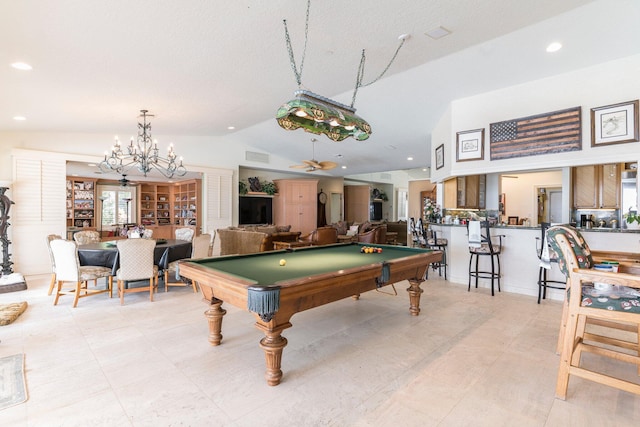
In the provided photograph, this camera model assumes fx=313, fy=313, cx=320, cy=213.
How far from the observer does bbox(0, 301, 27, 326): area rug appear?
3.38 metres

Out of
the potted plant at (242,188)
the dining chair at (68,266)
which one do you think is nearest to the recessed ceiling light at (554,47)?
the dining chair at (68,266)

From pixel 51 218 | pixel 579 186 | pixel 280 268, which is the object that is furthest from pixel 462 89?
pixel 51 218

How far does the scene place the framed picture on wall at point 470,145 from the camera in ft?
16.9

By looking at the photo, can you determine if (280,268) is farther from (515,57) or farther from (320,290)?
(515,57)

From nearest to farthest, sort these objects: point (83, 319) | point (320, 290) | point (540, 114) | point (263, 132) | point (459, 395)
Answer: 1. point (459, 395)
2. point (320, 290)
3. point (83, 319)
4. point (540, 114)
5. point (263, 132)

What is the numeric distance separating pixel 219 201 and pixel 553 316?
7809mm

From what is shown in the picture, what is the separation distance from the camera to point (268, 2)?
2.56m

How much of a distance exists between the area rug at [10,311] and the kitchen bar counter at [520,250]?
607 cm

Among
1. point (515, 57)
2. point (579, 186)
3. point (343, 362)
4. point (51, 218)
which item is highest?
point (515, 57)

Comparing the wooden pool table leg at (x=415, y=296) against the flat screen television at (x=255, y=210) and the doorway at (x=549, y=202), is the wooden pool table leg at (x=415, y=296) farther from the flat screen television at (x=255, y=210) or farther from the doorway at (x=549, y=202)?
the doorway at (x=549, y=202)

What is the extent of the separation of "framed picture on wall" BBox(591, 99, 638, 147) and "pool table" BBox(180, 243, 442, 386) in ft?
9.30

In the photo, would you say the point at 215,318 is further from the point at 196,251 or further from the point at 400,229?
the point at 400,229

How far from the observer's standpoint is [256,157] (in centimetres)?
973

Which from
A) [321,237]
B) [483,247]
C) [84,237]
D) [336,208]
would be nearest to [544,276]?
[483,247]
